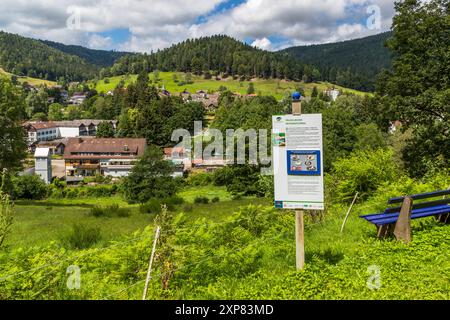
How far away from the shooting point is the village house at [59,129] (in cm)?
10624

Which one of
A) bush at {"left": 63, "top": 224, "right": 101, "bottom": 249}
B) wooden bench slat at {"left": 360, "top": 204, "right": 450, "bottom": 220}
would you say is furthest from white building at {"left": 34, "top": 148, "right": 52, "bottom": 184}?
wooden bench slat at {"left": 360, "top": 204, "right": 450, "bottom": 220}

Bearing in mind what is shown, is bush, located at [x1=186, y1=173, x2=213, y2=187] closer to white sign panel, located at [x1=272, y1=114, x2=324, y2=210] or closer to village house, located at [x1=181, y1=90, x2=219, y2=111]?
white sign panel, located at [x1=272, y1=114, x2=324, y2=210]

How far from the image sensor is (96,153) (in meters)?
77.8

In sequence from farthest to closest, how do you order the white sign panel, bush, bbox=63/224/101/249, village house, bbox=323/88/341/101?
village house, bbox=323/88/341/101 → bush, bbox=63/224/101/249 → the white sign panel

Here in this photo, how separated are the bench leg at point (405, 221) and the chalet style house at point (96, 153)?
227ft

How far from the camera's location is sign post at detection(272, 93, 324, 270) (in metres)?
5.79

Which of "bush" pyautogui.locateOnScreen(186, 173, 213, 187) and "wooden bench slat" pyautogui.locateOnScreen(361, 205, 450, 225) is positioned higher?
"wooden bench slat" pyautogui.locateOnScreen(361, 205, 450, 225)

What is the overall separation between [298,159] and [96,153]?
253 ft

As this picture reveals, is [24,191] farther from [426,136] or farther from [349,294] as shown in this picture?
[349,294]

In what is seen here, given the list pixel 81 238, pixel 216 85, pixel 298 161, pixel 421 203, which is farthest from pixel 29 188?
pixel 216 85

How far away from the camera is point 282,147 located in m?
5.95

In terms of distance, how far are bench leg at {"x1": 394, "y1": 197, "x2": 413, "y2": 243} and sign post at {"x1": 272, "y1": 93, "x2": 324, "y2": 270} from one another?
2.94m

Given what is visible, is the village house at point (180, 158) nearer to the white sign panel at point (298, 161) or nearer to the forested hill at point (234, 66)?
the white sign panel at point (298, 161)

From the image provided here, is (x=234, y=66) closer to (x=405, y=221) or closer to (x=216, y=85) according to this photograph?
(x=216, y=85)
